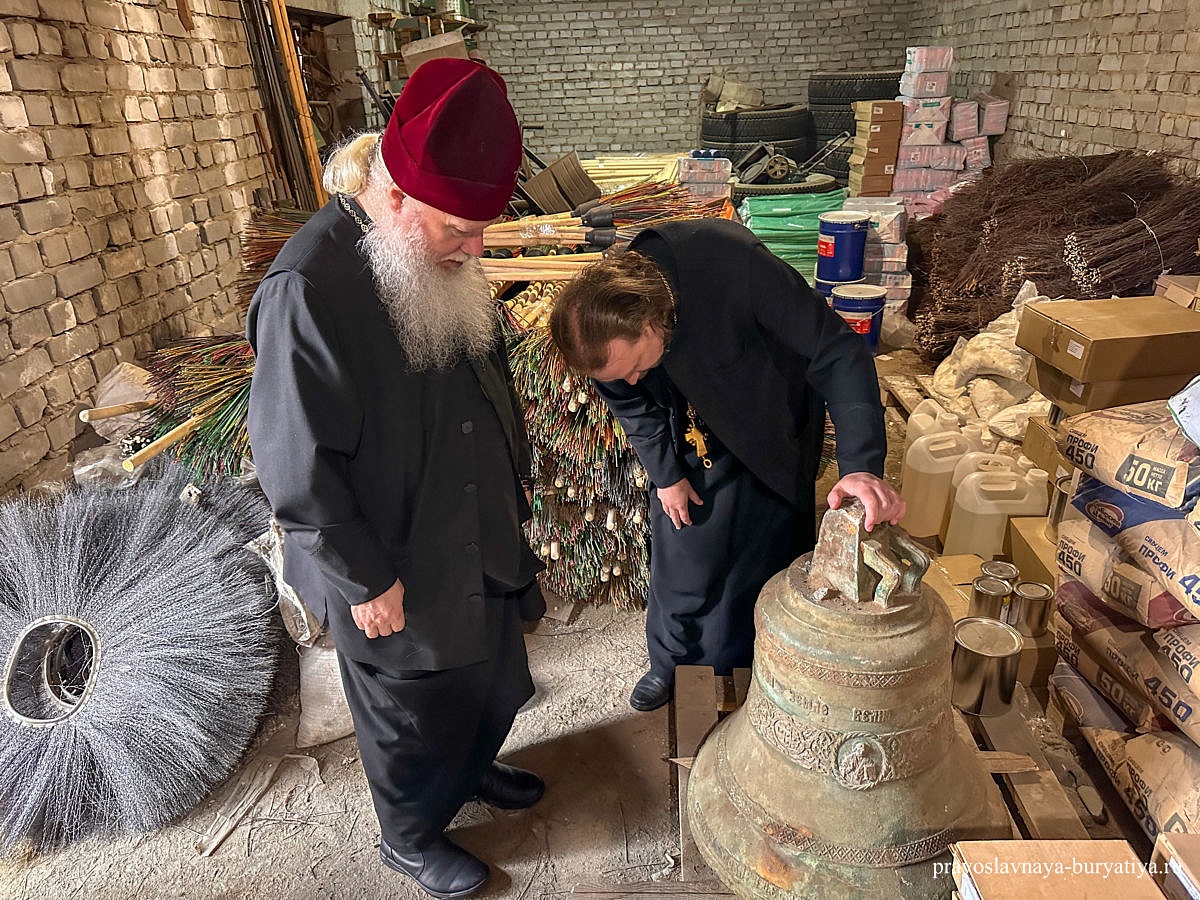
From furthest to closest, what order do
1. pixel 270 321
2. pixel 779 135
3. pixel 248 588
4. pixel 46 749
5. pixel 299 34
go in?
pixel 779 135, pixel 299 34, pixel 248 588, pixel 46 749, pixel 270 321

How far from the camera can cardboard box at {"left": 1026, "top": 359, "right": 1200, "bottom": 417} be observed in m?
2.89

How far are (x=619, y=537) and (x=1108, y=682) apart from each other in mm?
1745

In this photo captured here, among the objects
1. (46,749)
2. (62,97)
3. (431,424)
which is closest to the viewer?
(431,424)

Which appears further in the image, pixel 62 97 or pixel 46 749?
pixel 62 97

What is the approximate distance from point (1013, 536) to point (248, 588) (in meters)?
2.81

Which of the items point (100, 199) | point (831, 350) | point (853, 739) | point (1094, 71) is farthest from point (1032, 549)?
point (1094, 71)

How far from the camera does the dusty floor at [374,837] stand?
225cm

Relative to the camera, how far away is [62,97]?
318 cm

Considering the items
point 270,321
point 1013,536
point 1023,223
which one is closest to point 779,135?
point 1023,223

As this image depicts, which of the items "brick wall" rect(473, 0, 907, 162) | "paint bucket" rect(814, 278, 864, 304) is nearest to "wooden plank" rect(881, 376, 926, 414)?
"paint bucket" rect(814, 278, 864, 304)

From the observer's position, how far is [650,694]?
2768 mm

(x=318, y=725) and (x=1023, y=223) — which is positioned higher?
(x=1023, y=223)

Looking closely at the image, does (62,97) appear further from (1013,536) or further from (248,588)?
(1013,536)

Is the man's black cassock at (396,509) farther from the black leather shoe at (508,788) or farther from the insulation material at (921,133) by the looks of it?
the insulation material at (921,133)
